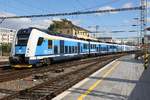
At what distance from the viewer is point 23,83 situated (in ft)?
51.3

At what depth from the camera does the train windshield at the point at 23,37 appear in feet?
77.7

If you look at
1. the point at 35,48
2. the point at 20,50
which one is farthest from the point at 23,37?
the point at 35,48

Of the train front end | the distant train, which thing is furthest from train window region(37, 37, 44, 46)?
the train front end

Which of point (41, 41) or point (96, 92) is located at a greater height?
point (41, 41)

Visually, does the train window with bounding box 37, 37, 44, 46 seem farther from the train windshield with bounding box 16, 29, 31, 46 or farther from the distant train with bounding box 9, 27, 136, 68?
the train windshield with bounding box 16, 29, 31, 46

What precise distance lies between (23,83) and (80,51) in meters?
26.0

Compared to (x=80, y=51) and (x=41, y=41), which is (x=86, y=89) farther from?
(x=80, y=51)

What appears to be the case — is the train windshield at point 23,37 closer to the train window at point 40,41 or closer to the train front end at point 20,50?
the train front end at point 20,50

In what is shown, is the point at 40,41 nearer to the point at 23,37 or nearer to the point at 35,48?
the point at 35,48

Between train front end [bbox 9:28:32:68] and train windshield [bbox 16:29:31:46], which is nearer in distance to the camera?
train front end [bbox 9:28:32:68]

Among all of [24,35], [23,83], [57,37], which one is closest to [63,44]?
[57,37]

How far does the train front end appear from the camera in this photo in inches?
912

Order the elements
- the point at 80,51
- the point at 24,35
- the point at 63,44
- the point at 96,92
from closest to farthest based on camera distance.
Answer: the point at 96,92, the point at 24,35, the point at 63,44, the point at 80,51

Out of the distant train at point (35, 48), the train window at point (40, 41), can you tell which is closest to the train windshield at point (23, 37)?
the distant train at point (35, 48)
